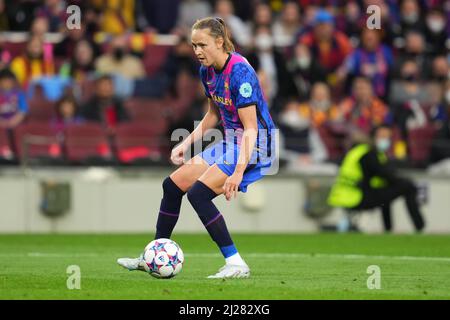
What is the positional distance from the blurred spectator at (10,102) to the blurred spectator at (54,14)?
7.45ft

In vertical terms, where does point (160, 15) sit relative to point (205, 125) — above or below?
above

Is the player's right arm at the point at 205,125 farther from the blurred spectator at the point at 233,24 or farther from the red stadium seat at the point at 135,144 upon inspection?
the blurred spectator at the point at 233,24

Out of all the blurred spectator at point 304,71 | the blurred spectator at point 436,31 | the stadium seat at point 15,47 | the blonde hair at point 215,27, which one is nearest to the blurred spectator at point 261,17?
the blurred spectator at point 304,71

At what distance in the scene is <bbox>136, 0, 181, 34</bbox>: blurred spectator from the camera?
21406 millimetres

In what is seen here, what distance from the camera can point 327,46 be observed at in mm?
21266

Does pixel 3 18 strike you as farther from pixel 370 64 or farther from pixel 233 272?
pixel 233 272

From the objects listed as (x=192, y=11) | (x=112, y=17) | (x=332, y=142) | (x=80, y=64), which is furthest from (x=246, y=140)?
(x=192, y=11)

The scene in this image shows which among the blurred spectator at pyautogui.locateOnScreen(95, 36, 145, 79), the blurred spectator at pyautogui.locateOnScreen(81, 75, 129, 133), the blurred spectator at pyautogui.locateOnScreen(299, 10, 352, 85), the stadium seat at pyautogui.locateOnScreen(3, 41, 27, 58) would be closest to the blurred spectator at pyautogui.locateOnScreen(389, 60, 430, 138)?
the blurred spectator at pyautogui.locateOnScreen(299, 10, 352, 85)

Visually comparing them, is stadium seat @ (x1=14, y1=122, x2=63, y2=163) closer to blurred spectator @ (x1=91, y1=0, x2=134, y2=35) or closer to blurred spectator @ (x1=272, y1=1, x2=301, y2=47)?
blurred spectator @ (x1=91, y1=0, x2=134, y2=35)

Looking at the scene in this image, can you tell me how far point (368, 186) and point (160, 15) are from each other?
18.5ft

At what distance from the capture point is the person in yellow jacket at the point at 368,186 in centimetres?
1822
